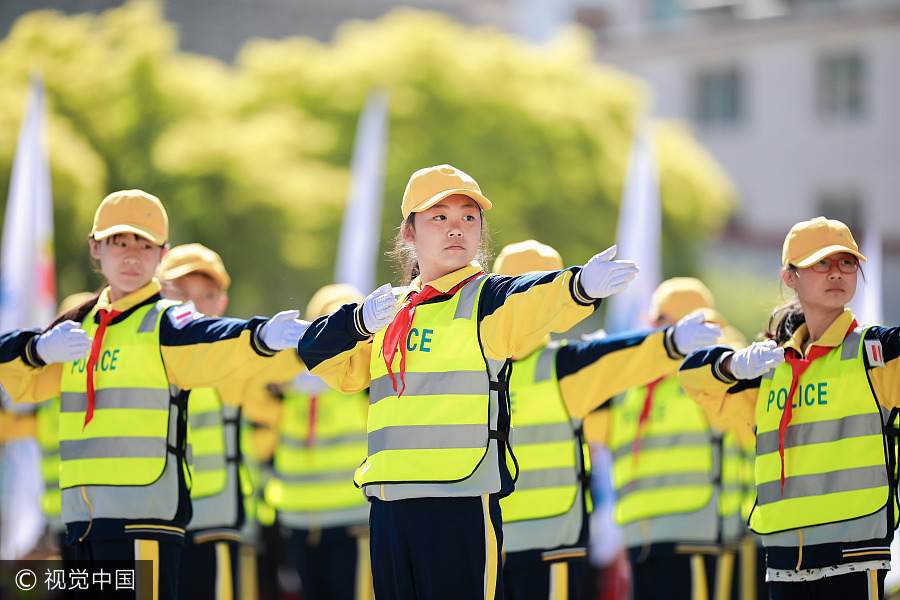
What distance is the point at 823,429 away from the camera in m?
4.61

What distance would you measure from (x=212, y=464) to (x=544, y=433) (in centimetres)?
201

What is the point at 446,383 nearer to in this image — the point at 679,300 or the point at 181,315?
the point at 181,315

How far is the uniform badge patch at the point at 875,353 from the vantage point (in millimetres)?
4520

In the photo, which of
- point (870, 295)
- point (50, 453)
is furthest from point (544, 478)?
point (50, 453)

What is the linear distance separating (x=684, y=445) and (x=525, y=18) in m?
29.8

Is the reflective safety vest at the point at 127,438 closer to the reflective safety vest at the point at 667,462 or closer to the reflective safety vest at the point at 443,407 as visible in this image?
the reflective safety vest at the point at 443,407

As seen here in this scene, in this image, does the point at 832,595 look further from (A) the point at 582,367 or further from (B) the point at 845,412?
(A) the point at 582,367

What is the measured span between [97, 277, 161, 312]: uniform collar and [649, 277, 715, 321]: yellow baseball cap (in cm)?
316

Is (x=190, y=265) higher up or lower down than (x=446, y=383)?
higher up

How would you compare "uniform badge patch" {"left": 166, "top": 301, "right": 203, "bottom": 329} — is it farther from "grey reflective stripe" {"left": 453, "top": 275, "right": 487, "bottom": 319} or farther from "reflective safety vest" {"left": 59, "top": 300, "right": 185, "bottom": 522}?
"grey reflective stripe" {"left": 453, "top": 275, "right": 487, "bottom": 319}

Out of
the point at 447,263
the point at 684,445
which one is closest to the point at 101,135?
the point at 684,445

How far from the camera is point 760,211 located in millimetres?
30453

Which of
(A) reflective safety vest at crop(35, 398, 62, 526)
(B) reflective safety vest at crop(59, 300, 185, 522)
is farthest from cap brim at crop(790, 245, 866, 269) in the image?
(A) reflective safety vest at crop(35, 398, 62, 526)

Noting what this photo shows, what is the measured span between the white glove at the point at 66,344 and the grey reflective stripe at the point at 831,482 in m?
2.94
